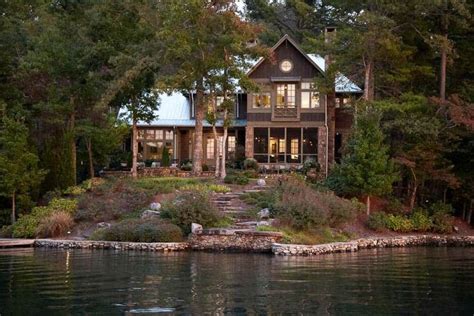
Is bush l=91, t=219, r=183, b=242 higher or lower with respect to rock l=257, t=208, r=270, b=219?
lower

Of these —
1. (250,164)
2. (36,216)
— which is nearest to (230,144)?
(250,164)

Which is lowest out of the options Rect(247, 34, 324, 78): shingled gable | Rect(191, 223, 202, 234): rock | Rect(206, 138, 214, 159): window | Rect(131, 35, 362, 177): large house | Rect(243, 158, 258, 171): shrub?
Rect(191, 223, 202, 234): rock

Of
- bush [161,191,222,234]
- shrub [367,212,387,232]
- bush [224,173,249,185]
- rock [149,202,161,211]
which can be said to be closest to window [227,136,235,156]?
bush [224,173,249,185]

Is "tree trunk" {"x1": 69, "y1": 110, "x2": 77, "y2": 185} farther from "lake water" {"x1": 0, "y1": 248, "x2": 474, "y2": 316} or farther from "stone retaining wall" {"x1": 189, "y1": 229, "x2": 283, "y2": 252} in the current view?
"stone retaining wall" {"x1": 189, "y1": 229, "x2": 283, "y2": 252}

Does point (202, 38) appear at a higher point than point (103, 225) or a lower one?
higher

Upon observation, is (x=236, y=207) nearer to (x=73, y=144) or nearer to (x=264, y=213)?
(x=264, y=213)

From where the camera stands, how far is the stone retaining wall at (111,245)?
2512 centimetres

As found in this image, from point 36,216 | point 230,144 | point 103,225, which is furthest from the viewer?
point 230,144

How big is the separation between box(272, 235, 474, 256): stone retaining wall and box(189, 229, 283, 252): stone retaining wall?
65 cm

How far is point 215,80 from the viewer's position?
35125 millimetres

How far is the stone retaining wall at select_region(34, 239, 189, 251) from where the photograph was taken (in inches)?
989

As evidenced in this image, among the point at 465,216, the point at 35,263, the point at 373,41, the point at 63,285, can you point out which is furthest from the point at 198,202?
the point at 465,216

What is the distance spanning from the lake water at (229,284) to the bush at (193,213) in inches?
118

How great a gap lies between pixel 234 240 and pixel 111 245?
4863 millimetres
